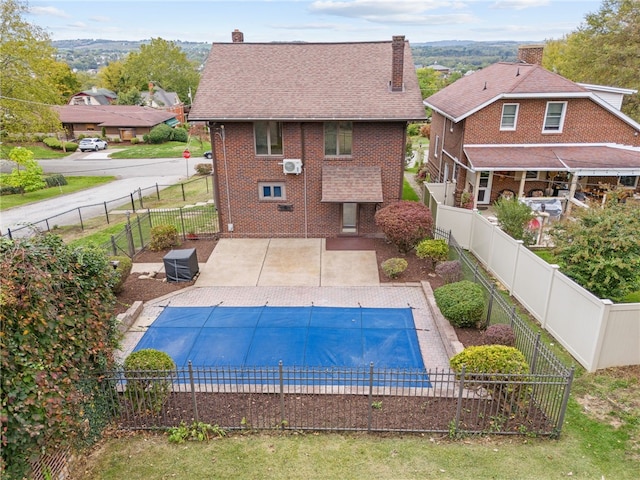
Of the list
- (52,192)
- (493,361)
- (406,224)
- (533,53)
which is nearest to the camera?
(493,361)

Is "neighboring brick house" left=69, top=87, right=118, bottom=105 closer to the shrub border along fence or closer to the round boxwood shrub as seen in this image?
the shrub border along fence

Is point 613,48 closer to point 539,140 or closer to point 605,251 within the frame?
point 539,140

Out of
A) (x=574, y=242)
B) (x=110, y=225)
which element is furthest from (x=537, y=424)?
(x=110, y=225)

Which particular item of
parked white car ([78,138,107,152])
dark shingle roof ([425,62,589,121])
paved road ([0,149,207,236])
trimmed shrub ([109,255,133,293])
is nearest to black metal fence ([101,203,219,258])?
trimmed shrub ([109,255,133,293])

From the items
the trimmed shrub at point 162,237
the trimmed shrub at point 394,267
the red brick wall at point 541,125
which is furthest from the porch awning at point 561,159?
the trimmed shrub at point 162,237

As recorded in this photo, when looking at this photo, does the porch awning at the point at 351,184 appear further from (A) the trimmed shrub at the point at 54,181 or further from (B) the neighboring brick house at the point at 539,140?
(A) the trimmed shrub at the point at 54,181

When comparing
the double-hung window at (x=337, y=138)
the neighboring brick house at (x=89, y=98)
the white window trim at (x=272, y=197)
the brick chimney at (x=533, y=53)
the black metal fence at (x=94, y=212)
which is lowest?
the black metal fence at (x=94, y=212)

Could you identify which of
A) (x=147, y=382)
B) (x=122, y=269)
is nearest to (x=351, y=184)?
(x=122, y=269)

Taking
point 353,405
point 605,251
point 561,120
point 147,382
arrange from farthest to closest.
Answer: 1. point 561,120
2. point 605,251
3. point 353,405
4. point 147,382
